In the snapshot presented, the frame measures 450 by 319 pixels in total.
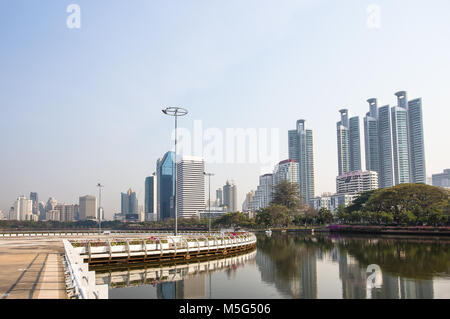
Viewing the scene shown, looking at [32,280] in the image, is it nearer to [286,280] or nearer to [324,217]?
[286,280]

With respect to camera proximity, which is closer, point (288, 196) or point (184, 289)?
point (184, 289)

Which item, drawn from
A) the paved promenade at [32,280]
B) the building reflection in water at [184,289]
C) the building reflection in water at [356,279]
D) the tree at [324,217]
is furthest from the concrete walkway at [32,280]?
the tree at [324,217]

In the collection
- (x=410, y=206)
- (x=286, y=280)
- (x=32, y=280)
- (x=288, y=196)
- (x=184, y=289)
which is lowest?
(x=286, y=280)

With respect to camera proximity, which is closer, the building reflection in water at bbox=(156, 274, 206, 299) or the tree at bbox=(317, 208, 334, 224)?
the building reflection in water at bbox=(156, 274, 206, 299)

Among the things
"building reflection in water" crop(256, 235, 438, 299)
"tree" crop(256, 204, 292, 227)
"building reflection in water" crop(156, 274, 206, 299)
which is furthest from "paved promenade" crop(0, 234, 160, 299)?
"tree" crop(256, 204, 292, 227)

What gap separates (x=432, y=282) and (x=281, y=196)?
11943 cm

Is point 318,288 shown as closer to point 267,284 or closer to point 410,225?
point 267,284

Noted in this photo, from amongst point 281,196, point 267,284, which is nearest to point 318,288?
point 267,284

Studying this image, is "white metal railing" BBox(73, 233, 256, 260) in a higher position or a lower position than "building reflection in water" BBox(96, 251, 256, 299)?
higher

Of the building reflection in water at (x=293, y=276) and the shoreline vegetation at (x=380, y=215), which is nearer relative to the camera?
the building reflection in water at (x=293, y=276)

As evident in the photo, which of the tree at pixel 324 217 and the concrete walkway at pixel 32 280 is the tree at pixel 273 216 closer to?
the tree at pixel 324 217

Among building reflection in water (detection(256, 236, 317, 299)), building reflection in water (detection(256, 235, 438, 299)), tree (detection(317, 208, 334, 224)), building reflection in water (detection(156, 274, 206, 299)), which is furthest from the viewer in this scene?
tree (detection(317, 208, 334, 224))

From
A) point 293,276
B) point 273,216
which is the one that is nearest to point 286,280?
point 293,276

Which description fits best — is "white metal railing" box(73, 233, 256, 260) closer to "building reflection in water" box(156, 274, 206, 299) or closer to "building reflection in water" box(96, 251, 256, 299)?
"building reflection in water" box(96, 251, 256, 299)
